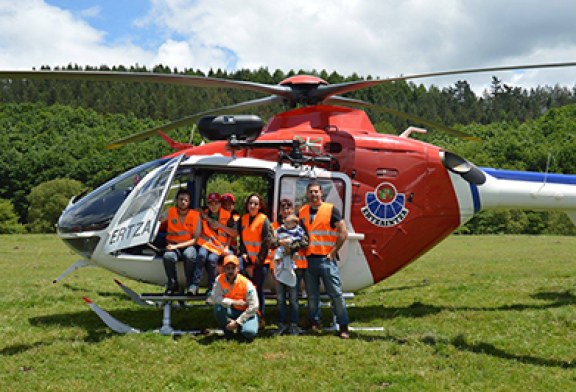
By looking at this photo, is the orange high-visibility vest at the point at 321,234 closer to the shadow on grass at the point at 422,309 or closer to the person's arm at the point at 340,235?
the person's arm at the point at 340,235

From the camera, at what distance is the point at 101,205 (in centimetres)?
834

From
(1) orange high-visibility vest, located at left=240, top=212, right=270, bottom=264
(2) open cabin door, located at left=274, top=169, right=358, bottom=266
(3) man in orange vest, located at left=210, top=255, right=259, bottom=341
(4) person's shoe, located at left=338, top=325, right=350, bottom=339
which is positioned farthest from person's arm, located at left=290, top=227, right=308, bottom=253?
(4) person's shoe, located at left=338, top=325, right=350, bottom=339

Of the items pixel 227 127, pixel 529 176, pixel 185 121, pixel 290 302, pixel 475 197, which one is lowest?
pixel 290 302

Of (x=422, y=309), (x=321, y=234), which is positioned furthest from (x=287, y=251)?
(x=422, y=309)

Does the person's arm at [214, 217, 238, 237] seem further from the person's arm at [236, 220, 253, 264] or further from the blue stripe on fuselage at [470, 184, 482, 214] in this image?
the blue stripe on fuselage at [470, 184, 482, 214]

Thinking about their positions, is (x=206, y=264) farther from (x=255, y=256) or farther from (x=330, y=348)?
(x=330, y=348)

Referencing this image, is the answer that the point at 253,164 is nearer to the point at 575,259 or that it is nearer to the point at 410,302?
the point at 410,302

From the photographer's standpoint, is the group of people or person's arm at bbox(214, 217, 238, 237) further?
person's arm at bbox(214, 217, 238, 237)

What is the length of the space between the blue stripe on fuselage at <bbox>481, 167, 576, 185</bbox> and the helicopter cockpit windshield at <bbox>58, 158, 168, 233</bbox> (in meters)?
5.68

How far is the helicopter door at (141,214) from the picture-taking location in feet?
26.1

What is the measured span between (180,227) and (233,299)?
4.60ft

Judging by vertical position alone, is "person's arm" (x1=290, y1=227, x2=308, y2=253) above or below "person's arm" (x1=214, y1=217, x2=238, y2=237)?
below

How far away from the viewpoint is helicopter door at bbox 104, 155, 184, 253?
26.1 feet

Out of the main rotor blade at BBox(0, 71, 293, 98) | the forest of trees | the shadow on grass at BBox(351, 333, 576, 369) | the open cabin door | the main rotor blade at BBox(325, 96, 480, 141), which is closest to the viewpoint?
the main rotor blade at BBox(0, 71, 293, 98)
